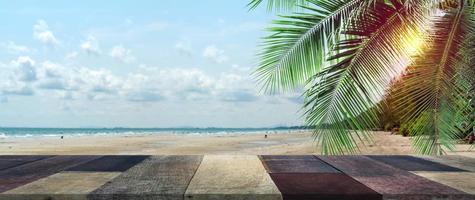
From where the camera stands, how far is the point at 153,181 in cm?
353

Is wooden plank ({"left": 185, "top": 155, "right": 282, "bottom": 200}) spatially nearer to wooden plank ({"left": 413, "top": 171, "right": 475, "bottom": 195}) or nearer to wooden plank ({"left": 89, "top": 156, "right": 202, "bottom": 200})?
wooden plank ({"left": 89, "top": 156, "right": 202, "bottom": 200})

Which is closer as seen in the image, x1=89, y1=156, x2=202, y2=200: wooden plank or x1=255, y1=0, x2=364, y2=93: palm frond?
x1=89, y1=156, x2=202, y2=200: wooden plank

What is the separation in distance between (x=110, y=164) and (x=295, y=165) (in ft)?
5.39

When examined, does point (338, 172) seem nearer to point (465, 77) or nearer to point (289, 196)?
point (289, 196)

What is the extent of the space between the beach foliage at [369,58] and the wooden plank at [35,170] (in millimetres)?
3121

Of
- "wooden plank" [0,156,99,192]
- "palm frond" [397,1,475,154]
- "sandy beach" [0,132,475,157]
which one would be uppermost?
"palm frond" [397,1,475,154]

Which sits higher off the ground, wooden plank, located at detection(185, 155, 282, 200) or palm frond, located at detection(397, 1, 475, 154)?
palm frond, located at detection(397, 1, 475, 154)

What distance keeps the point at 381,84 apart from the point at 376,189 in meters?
4.08

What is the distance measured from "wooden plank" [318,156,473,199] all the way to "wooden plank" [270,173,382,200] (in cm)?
10

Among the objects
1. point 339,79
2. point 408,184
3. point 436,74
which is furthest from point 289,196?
point 436,74

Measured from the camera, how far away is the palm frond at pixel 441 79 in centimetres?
771

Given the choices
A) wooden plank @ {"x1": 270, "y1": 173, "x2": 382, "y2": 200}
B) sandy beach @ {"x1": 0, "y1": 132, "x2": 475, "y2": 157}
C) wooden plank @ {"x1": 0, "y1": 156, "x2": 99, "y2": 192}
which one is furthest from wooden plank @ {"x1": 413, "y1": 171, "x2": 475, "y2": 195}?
sandy beach @ {"x1": 0, "y1": 132, "x2": 475, "y2": 157}

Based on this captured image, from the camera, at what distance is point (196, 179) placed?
360 cm

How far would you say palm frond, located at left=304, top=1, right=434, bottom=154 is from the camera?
6.98 m
